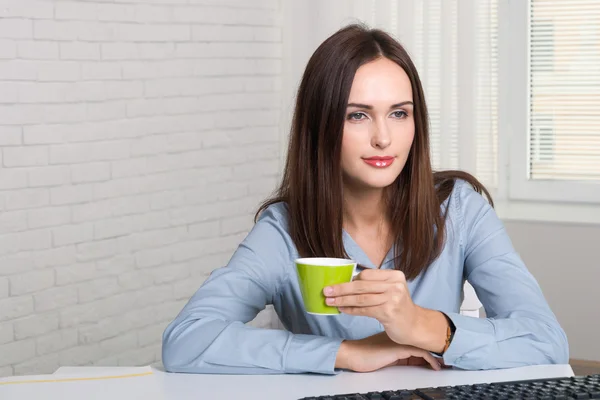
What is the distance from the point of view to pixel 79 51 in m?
3.12

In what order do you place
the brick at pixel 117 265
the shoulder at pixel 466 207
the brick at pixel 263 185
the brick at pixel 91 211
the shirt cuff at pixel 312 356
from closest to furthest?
the shirt cuff at pixel 312 356, the shoulder at pixel 466 207, the brick at pixel 91 211, the brick at pixel 117 265, the brick at pixel 263 185

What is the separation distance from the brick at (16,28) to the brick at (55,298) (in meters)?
0.84

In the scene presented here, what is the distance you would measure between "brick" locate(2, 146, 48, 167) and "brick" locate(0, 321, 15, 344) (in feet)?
1.67

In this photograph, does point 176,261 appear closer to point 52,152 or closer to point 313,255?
point 52,152

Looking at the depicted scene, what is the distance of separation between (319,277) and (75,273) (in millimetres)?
2005

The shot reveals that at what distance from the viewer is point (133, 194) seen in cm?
341

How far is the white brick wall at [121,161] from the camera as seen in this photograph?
9.64 feet

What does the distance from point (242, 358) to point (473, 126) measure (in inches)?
105

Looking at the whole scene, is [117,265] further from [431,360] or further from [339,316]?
[431,360]

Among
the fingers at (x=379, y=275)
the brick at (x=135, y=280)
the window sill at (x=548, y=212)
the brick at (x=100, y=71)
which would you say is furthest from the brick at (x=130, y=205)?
the fingers at (x=379, y=275)

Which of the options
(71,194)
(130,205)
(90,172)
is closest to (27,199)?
(71,194)

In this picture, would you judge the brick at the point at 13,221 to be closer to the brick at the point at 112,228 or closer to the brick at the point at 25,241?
the brick at the point at 25,241

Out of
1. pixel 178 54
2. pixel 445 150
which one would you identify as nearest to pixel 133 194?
pixel 178 54

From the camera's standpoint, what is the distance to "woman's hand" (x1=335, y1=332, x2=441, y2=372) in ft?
4.86
